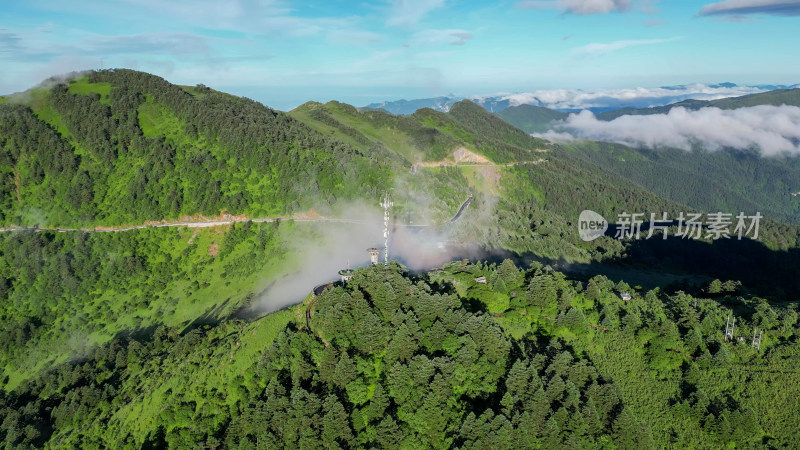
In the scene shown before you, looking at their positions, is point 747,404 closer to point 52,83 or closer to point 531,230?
point 531,230


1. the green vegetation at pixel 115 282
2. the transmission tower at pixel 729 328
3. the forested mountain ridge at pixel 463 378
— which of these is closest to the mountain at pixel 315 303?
the forested mountain ridge at pixel 463 378

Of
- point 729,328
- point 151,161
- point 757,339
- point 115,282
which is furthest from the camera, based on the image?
point 151,161

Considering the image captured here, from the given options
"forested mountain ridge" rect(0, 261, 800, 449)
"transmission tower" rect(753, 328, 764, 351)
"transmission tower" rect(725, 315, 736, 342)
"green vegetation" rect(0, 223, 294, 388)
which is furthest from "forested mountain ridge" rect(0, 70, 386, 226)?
"transmission tower" rect(753, 328, 764, 351)

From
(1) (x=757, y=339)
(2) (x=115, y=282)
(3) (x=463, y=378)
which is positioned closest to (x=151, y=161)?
(2) (x=115, y=282)

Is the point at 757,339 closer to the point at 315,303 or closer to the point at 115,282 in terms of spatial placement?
the point at 315,303

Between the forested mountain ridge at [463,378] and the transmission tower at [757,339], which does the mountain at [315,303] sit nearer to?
the forested mountain ridge at [463,378]

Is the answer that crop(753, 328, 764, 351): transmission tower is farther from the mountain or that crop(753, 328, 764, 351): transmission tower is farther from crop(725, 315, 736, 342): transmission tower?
crop(725, 315, 736, 342): transmission tower
